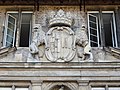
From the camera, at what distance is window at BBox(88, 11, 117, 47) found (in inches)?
521

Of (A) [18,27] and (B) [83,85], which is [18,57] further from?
(B) [83,85]

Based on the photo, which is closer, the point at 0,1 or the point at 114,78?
the point at 114,78

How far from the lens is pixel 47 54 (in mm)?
12250

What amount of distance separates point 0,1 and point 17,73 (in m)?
3.41

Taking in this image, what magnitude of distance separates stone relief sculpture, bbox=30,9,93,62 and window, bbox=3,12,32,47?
0.55m

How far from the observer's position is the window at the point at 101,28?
13.2 m

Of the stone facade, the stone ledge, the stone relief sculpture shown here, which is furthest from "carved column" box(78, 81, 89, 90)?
the stone relief sculpture

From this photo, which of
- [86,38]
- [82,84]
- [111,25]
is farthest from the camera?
[111,25]

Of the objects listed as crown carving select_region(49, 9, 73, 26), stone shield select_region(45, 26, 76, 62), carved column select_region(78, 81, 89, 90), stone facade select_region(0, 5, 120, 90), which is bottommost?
carved column select_region(78, 81, 89, 90)

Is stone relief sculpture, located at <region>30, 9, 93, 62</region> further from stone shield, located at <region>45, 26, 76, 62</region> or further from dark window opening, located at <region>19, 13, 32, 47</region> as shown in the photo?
dark window opening, located at <region>19, 13, 32, 47</region>

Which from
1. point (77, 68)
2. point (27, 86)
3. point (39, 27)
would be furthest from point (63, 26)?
point (27, 86)

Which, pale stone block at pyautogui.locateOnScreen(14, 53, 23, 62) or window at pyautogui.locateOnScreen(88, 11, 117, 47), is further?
window at pyautogui.locateOnScreen(88, 11, 117, 47)

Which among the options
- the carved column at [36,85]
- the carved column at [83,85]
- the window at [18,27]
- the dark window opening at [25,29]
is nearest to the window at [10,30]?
the window at [18,27]

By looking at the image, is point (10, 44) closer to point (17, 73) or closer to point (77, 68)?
point (17, 73)
